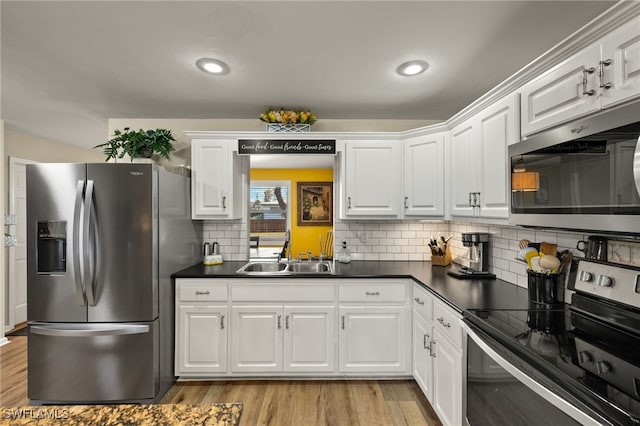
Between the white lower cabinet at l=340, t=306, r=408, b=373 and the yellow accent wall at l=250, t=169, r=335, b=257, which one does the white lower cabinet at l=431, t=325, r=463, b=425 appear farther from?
the yellow accent wall at l=250, t=169, r=335, b=257

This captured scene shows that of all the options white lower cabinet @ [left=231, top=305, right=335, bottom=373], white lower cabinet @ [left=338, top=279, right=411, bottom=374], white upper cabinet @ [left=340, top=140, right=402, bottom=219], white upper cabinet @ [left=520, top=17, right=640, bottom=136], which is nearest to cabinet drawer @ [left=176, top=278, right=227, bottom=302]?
white lower cabinet @ [left=231, top=305, right=335, bottom=373]

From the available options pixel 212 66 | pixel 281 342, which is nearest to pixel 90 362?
pixel 281 342

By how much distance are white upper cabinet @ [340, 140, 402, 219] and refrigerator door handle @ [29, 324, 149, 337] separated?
1929 millimetres

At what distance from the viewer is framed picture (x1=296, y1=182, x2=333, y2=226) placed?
3.86 m

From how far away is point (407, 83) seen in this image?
96.0 inches

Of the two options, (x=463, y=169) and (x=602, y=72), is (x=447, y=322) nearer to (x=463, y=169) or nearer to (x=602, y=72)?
(x=463, y=169)

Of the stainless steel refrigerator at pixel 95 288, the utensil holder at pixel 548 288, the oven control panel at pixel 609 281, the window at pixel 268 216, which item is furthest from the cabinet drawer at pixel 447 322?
the stainless steel refrigerator at pixel 95 288

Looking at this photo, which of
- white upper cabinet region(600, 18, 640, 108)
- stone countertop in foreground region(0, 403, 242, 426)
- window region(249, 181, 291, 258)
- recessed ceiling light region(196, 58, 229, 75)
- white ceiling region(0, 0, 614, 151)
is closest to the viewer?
stone countertop in foreground region(0, 403, 242, 426)

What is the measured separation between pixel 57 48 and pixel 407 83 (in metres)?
2.39

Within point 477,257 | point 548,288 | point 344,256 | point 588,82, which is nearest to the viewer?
point 588,82

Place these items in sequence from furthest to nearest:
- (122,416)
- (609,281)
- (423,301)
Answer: (423,301) → (609,281) → (122,416)

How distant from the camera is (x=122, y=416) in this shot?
2.41 feet

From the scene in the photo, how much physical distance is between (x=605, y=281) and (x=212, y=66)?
2.53 metres

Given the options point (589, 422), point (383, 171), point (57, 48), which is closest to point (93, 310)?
point (57, 48)
